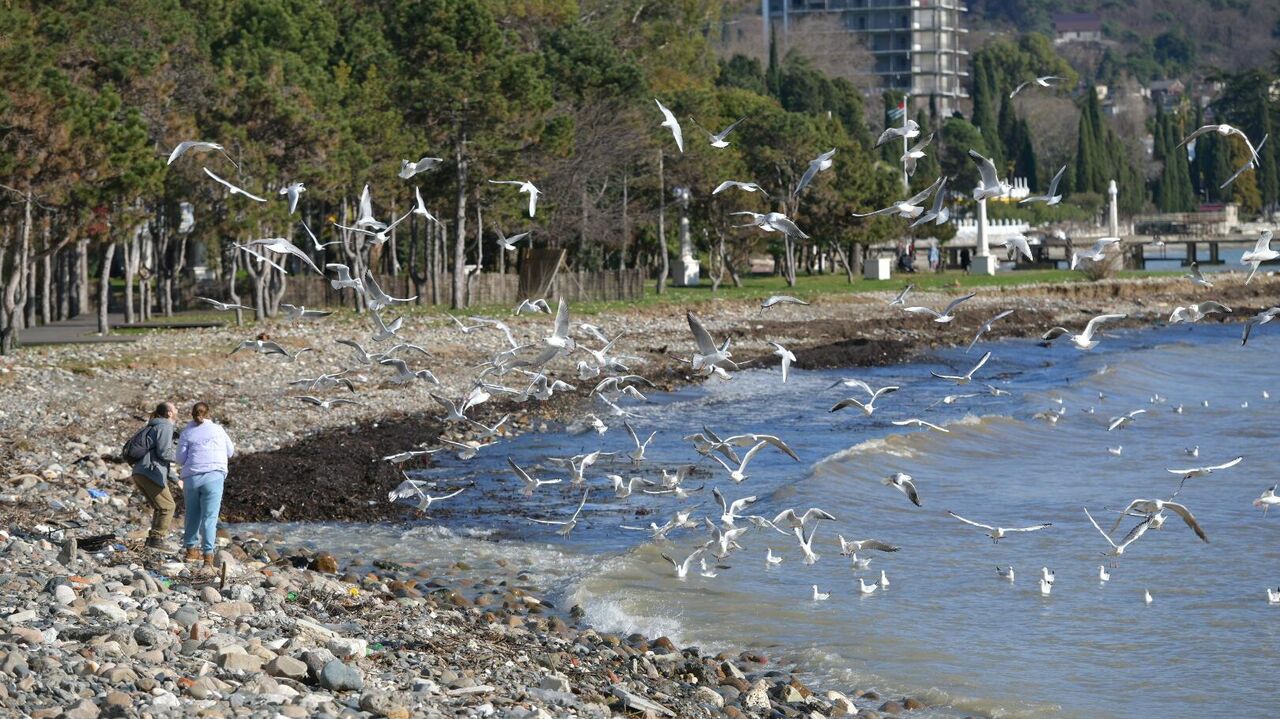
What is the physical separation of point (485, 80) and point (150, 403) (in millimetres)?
22122

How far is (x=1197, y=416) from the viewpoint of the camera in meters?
34.8

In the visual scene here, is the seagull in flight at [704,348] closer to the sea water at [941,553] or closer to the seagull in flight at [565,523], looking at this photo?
the sea water at [941,553]

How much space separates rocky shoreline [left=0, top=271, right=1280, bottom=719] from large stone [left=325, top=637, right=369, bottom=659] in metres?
0.02

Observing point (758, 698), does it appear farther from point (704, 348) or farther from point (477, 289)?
point (477, 289)

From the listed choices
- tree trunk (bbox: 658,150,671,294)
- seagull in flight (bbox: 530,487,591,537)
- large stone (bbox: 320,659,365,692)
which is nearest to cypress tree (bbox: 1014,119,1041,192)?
tree trunk (bbox: 658,150,671,294)

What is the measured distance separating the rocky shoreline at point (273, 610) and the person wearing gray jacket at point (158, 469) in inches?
14.3

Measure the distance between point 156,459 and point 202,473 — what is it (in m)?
0.63

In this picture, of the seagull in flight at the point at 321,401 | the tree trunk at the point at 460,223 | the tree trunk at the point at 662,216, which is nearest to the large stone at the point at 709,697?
the seagull in flight at the point at 321,401

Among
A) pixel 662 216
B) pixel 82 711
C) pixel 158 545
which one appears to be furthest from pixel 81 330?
pixel 82 711

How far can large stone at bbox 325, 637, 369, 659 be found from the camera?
1193 centimetres

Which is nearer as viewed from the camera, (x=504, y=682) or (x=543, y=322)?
(x=504, y=682)

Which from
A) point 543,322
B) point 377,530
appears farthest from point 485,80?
point 377,530

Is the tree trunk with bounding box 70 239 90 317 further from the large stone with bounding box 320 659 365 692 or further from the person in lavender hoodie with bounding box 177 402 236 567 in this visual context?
the large stone with bounding box 320 659 365 692

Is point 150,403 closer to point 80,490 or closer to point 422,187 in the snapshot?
point 80,490
